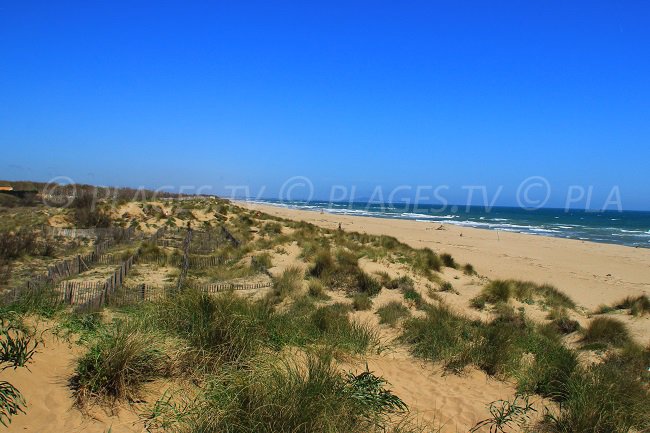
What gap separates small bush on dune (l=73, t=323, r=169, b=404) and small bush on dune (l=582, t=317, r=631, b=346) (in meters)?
8.26

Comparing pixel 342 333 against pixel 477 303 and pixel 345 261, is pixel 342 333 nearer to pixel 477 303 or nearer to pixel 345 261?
pixel 477 303

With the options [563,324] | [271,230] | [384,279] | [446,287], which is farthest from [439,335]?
[271,230]

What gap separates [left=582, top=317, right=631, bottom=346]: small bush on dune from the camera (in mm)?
8734

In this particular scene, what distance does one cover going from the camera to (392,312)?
9.79 metres

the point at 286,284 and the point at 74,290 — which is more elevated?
the point at 286,284

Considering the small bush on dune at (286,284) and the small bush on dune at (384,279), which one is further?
the small bush on dune at (384,279)

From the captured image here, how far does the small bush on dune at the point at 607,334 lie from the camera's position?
28.7 feet

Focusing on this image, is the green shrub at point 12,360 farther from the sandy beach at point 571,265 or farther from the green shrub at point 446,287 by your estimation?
the sandy beach at point 571,265

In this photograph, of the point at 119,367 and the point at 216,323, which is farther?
the point at 216,323

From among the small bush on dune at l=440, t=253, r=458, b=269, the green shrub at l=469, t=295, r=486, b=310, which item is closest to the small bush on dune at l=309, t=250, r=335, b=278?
the green shrub at l=469, t=295, r=486, b=310

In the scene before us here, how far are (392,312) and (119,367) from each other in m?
6.41

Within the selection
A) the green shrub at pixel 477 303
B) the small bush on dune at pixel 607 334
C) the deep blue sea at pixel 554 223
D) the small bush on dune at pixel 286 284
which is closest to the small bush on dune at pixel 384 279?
the green shrub at pixel 477 303

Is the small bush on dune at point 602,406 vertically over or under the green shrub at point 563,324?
over

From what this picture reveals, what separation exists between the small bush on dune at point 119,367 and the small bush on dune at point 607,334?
8.26 meters
